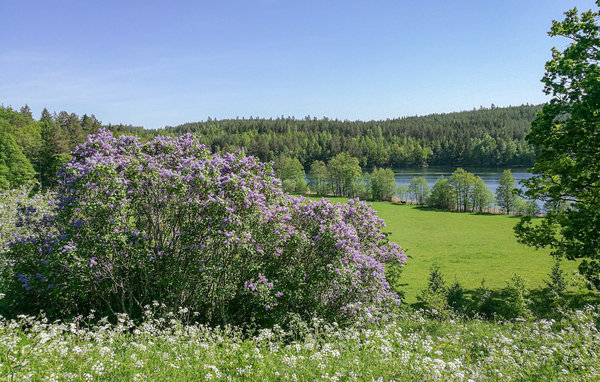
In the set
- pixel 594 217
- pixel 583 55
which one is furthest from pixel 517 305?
pixel 583 55

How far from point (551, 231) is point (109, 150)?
19682 millimetres

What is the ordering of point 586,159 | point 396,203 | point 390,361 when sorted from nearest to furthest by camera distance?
point 390,361 < point 586,159 < point 396,203

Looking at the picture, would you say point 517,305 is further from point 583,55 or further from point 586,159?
point 583,55

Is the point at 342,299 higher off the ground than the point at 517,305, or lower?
higher

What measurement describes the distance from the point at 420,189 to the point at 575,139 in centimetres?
8047

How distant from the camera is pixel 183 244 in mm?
10758

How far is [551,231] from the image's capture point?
51.2 feet

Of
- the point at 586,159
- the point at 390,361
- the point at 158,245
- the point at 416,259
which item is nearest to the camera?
the point at 390,361

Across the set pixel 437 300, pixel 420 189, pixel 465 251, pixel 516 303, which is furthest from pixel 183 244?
pixel 420 189

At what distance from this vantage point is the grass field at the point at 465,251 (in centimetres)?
2967

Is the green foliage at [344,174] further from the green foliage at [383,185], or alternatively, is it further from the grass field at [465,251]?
the grass field at [465,251]

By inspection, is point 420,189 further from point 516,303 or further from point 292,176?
point 516,303

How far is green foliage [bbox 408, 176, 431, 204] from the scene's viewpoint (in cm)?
8875

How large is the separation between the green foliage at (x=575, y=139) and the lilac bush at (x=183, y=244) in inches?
351
